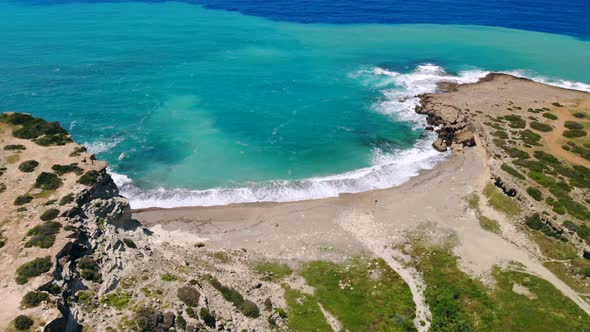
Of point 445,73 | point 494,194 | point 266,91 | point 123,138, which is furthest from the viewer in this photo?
point 445,73

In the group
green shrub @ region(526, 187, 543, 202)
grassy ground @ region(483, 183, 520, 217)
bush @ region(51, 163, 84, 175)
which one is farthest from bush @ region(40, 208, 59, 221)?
green shrub @ region(526, 187, 543, 202)

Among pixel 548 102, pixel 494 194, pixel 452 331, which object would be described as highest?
pixel 548 102

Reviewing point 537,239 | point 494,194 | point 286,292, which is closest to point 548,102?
point 494,194

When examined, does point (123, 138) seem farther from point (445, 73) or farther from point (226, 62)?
point (445, 73)

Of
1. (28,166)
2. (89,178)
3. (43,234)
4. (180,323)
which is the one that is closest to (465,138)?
(180,323)

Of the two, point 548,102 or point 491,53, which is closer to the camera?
point 548,102

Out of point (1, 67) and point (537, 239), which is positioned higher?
point (1, 67)

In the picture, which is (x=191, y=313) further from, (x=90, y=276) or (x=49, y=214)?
(x=49, y=214)

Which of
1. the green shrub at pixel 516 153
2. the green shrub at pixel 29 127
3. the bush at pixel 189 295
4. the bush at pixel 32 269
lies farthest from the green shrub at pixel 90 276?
the green shrub at pixel 516 153
